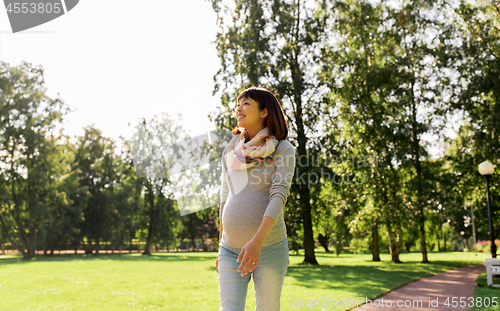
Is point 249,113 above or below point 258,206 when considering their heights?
above

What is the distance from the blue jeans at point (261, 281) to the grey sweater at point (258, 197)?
0.09 meters

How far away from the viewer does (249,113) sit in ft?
8.64

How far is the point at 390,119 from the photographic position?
21.1m

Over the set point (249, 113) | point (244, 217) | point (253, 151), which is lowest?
point (244, 217)


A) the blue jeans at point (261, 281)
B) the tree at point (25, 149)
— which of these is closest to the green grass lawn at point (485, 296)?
the blue jeans at point (261, 281)

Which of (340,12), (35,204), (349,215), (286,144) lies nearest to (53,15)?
(286,144)

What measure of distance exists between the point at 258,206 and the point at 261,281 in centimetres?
46

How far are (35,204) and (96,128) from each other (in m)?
16.0

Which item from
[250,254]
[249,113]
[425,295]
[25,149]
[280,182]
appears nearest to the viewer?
[250,254]

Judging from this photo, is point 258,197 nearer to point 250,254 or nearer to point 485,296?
point 250,254

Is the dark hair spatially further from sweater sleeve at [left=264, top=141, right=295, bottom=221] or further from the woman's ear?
sweater sleeve at [left=264, top=141, right=295, bottom=221]

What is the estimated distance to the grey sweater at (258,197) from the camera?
7.97 feet

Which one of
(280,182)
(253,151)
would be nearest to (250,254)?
(280,182)

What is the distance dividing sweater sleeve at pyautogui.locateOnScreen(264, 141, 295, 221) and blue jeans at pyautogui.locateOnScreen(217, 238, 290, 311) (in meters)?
0.28
